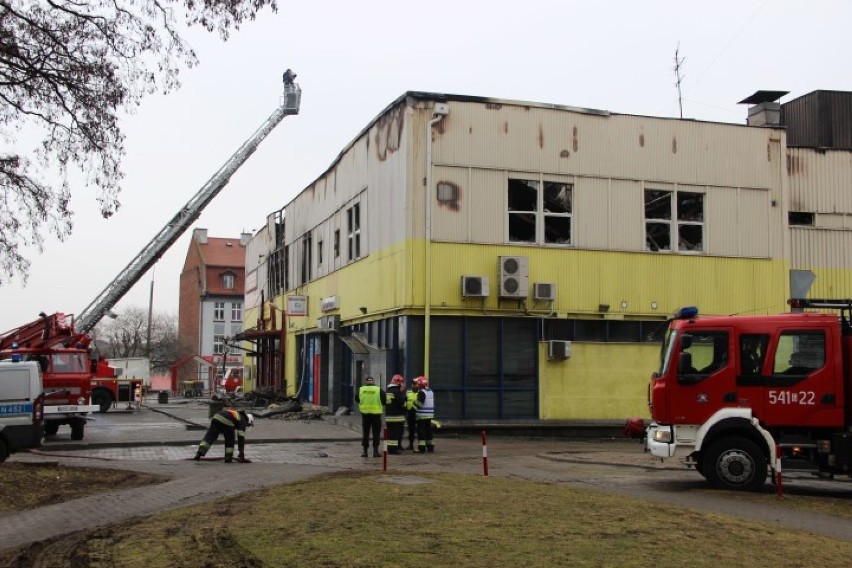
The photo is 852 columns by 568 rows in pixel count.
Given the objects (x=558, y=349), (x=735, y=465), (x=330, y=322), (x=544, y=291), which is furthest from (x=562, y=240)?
(x=735, y=465)

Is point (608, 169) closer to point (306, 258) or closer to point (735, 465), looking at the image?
point (735, 465)

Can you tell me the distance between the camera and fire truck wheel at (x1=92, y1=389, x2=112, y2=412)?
124 feet

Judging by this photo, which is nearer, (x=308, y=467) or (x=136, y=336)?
(x=308, y=467)

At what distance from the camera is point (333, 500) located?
38.2 ft

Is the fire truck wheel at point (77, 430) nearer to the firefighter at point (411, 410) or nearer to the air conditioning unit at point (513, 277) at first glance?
the firefighter at point (411, 410)

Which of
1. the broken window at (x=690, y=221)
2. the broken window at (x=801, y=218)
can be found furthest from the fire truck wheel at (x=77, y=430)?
the broken window at (x=801, y=218)

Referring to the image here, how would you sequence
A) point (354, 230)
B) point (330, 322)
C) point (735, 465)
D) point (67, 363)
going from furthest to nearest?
point (330, 322) < point (354, 230) < point (67, 363) < point (735, 465)

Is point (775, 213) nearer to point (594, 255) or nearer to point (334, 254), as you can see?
point (594, 255)

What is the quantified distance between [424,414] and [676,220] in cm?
1097

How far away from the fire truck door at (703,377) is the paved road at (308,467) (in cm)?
122

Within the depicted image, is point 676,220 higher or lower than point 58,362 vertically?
higher

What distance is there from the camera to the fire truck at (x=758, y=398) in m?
13.7

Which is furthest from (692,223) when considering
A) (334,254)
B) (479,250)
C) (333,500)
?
(333,500)

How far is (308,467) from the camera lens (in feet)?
56.8
